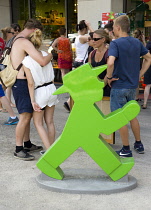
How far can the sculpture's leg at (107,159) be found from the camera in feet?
12.5

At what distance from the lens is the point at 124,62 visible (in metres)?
4.60

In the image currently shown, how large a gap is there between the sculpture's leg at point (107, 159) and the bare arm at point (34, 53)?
126 centimetres

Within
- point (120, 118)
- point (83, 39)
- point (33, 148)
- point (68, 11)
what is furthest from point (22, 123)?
point (68, 11)

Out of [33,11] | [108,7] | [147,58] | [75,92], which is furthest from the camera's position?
[33,11]

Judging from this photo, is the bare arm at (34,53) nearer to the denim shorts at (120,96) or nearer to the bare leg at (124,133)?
the denim shorts at (120,96)

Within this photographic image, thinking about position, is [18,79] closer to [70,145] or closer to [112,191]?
[70,145]

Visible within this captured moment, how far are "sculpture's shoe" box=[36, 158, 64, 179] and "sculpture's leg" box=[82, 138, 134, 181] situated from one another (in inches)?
17.3

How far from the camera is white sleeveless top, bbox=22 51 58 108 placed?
4.36 metres

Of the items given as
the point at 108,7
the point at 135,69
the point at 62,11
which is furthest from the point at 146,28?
the point at 135,69

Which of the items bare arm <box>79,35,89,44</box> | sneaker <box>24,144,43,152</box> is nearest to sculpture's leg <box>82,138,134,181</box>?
sneaker <box>24,144,43,152</box>

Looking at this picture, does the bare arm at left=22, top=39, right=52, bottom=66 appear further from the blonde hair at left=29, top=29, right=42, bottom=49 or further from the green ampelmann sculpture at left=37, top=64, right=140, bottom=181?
the green ampelmann sculpture at left=37, top=64, right=140, bottom=181

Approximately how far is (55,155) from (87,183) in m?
0.49

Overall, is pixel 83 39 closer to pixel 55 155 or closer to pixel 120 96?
pixel 120 96

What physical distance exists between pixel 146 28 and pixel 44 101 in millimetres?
6374
